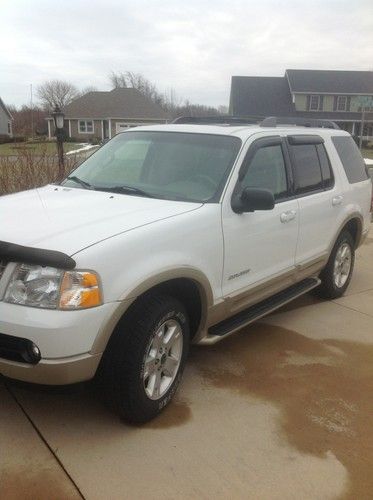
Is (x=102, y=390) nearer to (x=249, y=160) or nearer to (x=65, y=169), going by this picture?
(x=249, y=160)

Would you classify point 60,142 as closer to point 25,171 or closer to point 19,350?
point 25,171

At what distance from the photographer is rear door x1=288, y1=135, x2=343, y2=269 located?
461 centimetres

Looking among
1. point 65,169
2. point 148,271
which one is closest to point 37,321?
point 148,271

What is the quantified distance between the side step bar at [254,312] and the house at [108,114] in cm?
4490

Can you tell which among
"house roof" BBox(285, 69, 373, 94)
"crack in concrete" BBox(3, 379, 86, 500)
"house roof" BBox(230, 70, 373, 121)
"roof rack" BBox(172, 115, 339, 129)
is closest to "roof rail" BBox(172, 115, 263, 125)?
"roof rack" BBox(172, 115, 339, 129)

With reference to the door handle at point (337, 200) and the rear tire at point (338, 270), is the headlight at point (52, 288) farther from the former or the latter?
the rear tire at point (338, 270)

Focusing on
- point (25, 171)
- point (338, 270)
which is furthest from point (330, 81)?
point (338, 270)

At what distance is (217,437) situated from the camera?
3.13m

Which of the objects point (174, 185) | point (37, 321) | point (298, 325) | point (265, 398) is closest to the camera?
point (37, 321)

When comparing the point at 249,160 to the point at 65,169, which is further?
the point at 65,169

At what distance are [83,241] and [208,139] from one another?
1.73 meters

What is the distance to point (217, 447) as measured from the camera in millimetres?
3039

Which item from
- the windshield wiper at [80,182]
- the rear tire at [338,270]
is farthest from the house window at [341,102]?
the windshield wiper at [80,182]

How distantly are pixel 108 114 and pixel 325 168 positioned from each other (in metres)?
46.6
